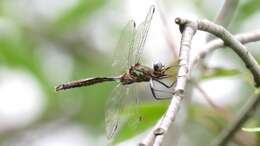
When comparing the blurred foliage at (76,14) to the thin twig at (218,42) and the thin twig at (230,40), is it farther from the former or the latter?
the thin twig at (230,40)

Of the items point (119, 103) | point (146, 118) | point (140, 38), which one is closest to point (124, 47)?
point (140, 38)

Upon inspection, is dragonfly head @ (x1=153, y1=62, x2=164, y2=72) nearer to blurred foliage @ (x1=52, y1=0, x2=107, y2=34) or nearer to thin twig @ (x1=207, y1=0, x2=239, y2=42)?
thin twig @ (x1=207, y1=0, x2=239, y2=42)

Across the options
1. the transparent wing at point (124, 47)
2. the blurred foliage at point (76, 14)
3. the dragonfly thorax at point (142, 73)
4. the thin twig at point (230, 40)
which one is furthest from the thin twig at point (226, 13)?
the blurred foliage at point (76, 14)

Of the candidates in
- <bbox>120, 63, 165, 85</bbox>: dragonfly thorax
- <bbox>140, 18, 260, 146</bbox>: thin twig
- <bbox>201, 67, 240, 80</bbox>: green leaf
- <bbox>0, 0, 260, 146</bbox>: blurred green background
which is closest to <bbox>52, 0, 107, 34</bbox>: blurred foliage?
<bbox>0, 0, 260, 146</bbox>: blurred green background

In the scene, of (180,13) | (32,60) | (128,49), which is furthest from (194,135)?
(128,49)

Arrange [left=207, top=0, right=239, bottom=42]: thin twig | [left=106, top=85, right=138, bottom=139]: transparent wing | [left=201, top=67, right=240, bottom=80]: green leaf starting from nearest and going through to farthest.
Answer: [left=106, top=85, right=138, bottom=139]: transparent wing, [left=207, top=0, right=239, bottom=42]: thin twig, [left=201, top=67, right=240, bottom=80]: green leaf

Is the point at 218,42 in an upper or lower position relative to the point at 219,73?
upper

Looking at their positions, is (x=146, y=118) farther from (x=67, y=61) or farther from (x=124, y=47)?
(x=67, y=61)
